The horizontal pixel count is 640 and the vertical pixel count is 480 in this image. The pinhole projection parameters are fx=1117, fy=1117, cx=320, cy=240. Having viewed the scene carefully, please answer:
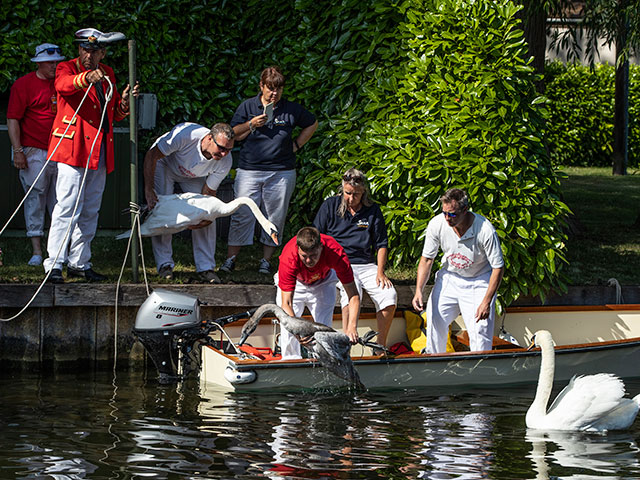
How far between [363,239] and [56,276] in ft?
9.34

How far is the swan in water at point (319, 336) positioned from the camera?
9297mm

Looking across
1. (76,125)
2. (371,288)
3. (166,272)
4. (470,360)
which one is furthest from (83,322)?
(470,360)

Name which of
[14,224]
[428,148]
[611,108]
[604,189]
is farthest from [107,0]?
[611,108]

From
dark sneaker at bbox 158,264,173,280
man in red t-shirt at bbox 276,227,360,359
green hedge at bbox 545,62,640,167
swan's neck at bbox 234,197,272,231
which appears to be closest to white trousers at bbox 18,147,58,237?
dark sneaker at bbox 158,264,173,280

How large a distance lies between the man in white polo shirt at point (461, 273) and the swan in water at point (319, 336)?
3.46 feet

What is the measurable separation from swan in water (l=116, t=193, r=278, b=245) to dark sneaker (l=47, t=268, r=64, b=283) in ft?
2.31

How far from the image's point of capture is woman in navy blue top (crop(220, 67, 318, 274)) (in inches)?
446

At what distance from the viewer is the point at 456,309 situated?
10.2 meters

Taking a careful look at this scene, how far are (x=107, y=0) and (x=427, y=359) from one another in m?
6.52

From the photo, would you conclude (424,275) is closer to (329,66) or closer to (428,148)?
(428,148)

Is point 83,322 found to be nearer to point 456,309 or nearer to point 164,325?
point 164,325

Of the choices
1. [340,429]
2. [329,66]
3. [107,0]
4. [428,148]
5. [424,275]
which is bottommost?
[340,429]

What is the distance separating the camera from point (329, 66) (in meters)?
12.7

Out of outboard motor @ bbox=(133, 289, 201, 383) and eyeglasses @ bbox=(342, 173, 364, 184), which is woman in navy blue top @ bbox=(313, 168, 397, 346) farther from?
outboard motor @ bbox=(133, 289, 201, 383)
